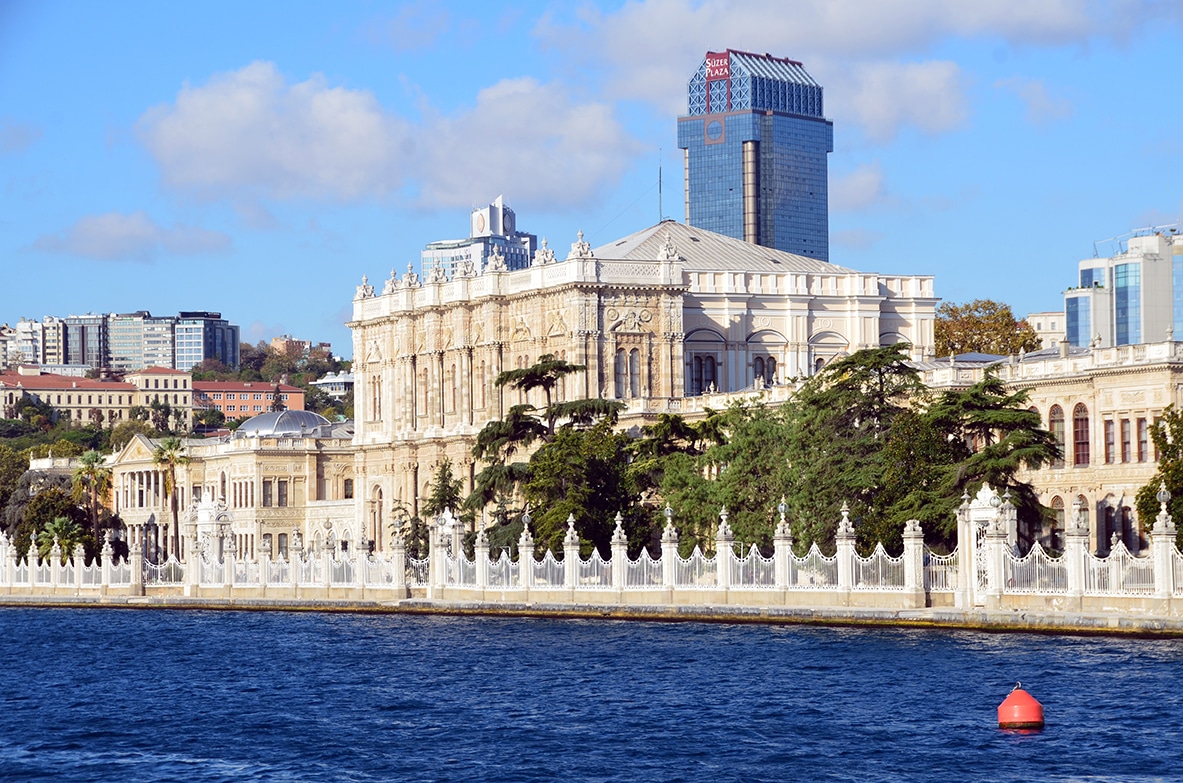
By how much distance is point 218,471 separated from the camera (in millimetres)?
116250

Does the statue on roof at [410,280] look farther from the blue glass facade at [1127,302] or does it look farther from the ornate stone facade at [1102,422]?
the blue glass facade at [1127,302]

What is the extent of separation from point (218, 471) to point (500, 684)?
71.4 m

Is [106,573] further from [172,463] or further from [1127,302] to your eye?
[1127,302]

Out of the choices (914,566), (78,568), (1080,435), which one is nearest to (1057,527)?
(1080,435)

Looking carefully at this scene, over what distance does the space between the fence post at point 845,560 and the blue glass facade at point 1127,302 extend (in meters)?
102

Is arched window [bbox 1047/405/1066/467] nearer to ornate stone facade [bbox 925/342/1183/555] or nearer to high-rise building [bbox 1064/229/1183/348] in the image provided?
ornate stone facade [bbox 925/342/1183/555]

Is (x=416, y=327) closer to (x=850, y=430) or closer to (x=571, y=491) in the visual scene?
(x=571, y=491)

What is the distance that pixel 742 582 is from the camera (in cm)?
5812

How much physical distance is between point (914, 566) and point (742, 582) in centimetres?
586

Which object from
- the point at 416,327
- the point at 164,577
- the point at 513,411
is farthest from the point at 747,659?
the point at 416,327

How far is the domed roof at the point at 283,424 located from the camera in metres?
115

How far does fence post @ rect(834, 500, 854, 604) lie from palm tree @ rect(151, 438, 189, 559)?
55.9 metres

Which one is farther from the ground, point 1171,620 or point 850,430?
point 850,430

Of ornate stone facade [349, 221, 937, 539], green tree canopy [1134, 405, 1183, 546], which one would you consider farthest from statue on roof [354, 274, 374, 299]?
green tree canopy [1134, 405, 1183, 546]
